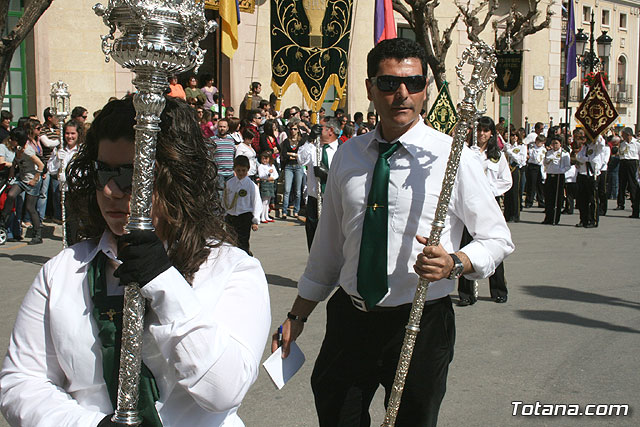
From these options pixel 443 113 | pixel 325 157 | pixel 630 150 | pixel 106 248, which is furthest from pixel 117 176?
pixel 630 150

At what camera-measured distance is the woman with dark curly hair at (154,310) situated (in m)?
1.70

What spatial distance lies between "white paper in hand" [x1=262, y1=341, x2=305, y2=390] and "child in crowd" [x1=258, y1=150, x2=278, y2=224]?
437 inches

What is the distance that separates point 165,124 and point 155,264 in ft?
1.39

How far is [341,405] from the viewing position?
3.28 metres

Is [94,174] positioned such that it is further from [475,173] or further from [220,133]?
[220,133]

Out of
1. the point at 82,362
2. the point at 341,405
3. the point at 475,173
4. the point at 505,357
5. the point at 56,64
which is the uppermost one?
the point at 56,64

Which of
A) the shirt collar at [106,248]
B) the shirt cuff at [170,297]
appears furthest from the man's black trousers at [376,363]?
the shirt cuff at [170,297]

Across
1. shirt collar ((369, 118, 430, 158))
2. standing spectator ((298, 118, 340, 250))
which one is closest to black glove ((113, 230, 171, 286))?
shirt collar ((369, 118, 430, 158))

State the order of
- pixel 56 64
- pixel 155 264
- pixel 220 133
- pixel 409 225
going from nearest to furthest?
pixel 155 264
pixel 409 225
pixel 220 133
pixel 56 64

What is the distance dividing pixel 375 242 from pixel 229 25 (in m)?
11.2

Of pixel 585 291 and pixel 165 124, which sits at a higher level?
pixel 165 124

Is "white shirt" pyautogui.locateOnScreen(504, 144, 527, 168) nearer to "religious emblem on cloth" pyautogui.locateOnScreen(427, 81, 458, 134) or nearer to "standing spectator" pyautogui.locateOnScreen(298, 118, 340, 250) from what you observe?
"religious emblem on cloth" pyautogui.locateOnScreen(427, 81, 458, 134)

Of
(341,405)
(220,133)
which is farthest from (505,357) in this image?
(220,133)

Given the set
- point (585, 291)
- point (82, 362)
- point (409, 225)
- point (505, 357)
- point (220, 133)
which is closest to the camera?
point (82, 362)
